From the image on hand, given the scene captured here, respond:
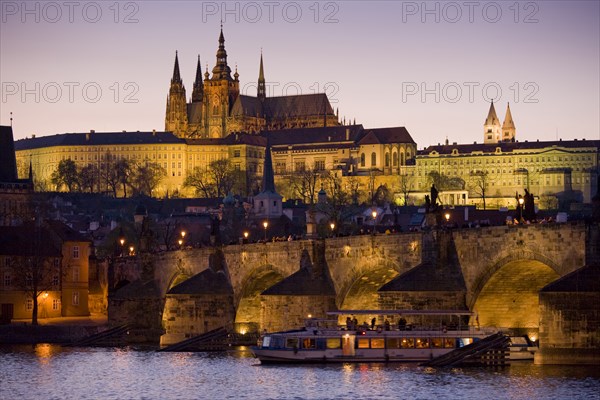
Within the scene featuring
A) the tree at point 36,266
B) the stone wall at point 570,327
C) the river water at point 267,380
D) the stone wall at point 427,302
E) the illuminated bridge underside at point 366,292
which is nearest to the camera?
the stone wall at point 570,327

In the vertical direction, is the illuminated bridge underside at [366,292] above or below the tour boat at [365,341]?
above

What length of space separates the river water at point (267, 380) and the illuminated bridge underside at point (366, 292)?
579cm

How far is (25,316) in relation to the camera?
4719 inches

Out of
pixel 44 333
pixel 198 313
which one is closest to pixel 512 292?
pixel 198 313

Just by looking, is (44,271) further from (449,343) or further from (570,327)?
(570,327)

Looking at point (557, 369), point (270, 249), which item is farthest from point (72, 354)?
point (557, 369)

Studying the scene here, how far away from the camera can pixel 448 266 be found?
74.1 m

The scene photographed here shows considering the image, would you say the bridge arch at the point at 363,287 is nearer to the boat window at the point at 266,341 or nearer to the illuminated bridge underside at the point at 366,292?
the illuminated bridge underside at the point at 366,292

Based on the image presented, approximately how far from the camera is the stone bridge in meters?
67.8

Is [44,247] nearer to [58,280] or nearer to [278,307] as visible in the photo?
[58,280]

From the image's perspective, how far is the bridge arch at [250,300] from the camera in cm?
9706

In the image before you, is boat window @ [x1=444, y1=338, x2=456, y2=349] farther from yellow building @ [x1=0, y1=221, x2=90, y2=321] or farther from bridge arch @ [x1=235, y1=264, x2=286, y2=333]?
yellow building @ [x1=0, y1=221, x2=90, y2=321]

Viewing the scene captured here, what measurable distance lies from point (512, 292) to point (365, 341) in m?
8.28

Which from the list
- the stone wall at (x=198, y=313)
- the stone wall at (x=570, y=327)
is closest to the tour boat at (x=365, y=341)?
the stone wall at (x=570, y=327)
